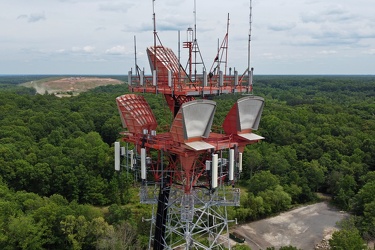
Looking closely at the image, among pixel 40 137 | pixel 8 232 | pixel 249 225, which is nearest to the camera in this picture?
pixel 8 232

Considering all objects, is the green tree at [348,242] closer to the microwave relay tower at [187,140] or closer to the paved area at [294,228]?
the paved area at [294,228]

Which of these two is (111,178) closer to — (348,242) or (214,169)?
(348,242)

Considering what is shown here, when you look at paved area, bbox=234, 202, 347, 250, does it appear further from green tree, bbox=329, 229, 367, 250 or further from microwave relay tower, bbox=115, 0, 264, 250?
microwave relay tower, bbox=115, 0, 264, 250

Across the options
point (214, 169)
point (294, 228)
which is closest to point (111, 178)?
point (294, 228)

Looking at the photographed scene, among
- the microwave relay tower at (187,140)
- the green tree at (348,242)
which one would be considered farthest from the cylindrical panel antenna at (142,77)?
the green tree at (348,242)

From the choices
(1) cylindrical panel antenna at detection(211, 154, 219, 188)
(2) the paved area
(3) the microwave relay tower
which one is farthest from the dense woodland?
(1) cylindrical panel antenna at detection(211, 154, 219, 188)

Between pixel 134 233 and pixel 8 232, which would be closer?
pixel 8 232

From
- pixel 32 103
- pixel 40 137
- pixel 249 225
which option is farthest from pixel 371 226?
pixel 32 103

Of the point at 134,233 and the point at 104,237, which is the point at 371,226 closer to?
the point at 134,233
